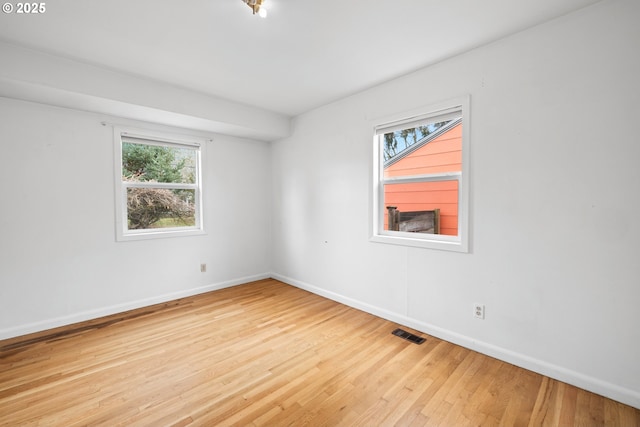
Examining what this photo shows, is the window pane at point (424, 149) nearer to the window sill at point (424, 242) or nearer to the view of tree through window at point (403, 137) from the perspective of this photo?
the view of tree through window at point (403, 137)

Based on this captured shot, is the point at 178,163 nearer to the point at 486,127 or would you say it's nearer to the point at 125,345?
the point at 125,345

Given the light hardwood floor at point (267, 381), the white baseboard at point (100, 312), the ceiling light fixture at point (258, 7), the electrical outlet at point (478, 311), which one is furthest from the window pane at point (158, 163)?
the electrical outlet at point (478, 311)

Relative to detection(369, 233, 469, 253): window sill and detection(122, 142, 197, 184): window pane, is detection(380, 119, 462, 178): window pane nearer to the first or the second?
detection(369, 233, 469, 253): window sill

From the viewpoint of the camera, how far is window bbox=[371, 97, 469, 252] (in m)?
2.49

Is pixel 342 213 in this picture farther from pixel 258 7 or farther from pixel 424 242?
pixel 258 7

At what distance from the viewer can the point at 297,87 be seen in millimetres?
3055

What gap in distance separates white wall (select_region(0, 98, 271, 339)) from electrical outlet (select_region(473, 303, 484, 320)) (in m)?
3.38

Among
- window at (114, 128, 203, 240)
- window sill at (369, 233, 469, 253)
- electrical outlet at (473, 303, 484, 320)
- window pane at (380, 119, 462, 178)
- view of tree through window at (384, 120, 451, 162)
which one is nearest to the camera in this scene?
electrical outlet at (473, 303, 484, 320)

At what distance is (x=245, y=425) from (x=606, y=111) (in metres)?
2.98

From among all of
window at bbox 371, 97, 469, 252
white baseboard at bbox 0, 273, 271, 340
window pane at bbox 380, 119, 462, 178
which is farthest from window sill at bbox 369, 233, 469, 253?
white baseboard at bbox 0, 273, 271, 340

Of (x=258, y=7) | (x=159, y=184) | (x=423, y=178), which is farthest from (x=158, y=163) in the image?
(x=423, y=178)

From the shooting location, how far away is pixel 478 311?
2342 mm


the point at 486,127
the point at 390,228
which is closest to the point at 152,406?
the point at 390,228

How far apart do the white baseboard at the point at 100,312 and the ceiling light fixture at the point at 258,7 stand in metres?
3.37
